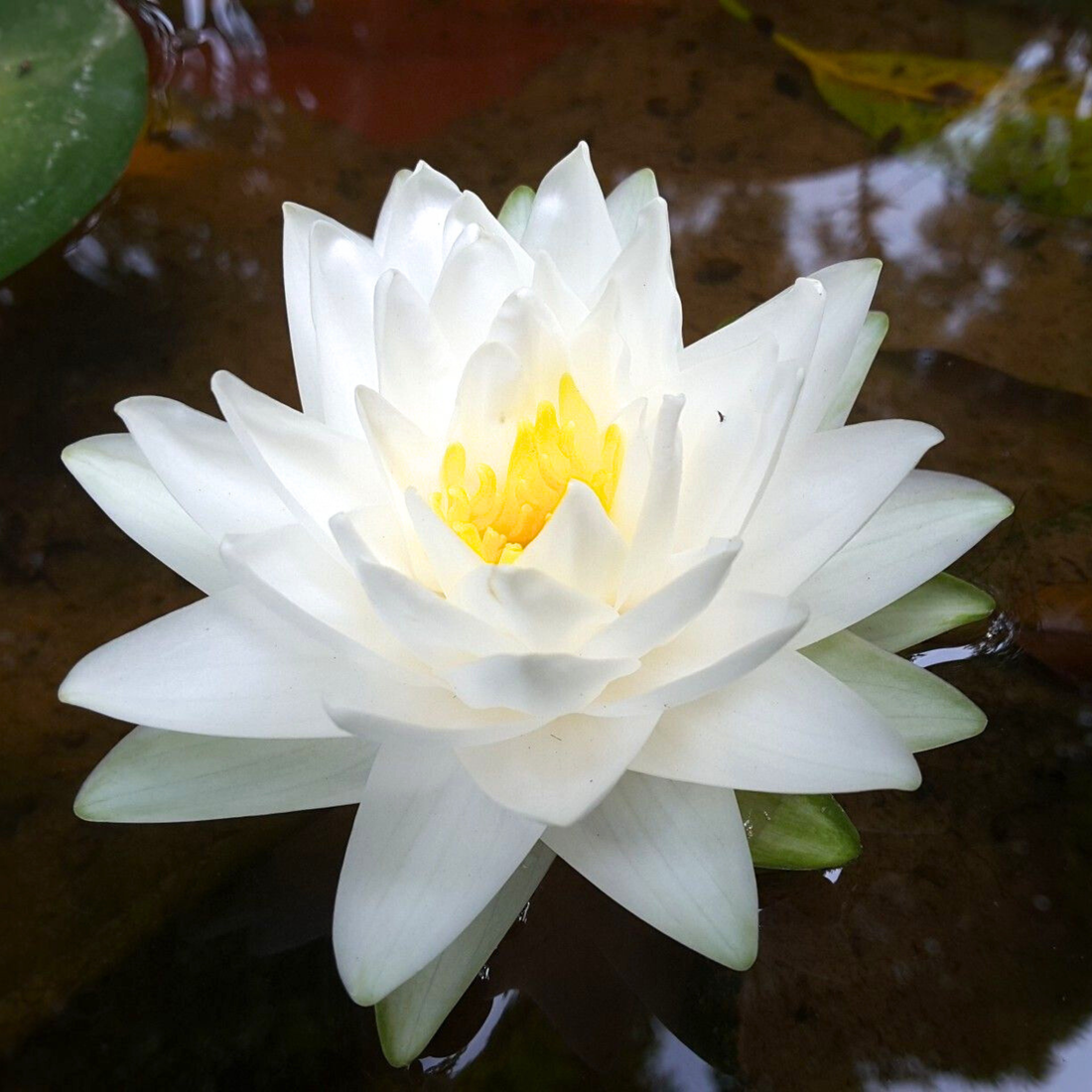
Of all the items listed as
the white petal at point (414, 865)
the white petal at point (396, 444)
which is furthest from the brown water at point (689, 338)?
the white petal at point (396, 444)

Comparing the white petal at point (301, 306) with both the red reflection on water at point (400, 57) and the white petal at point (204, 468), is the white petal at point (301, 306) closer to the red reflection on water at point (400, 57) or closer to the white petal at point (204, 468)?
the white petal at point (204, 468)

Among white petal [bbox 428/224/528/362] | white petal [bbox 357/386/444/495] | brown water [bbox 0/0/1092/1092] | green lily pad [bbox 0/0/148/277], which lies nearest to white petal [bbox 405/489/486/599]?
white petal [bbox 357/386/444/495]

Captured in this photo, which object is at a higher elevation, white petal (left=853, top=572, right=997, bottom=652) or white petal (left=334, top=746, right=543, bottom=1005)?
white petal (left=334, top=746, right=543, bottom=1005)

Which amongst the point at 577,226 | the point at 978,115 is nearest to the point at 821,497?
the point at 577,226

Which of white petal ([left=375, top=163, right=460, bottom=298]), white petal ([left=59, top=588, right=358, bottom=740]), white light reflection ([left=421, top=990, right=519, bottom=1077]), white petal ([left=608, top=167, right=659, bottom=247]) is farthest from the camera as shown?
white petal ([left=608, top=167, right=659, bottom=247])

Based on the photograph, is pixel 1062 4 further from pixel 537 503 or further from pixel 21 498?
pixel 21 498

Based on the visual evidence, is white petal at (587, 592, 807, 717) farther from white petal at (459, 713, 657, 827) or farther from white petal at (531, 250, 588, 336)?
white petal at (531, 250, 588, 336)

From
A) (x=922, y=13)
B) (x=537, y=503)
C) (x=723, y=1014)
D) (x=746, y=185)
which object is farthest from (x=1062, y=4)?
(x=723, y=1014)

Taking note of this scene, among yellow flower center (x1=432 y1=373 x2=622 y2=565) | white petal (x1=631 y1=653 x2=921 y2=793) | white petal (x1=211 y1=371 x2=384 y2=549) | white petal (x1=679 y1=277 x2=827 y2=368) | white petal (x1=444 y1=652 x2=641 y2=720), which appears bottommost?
white petal (x1=631 y1=653 x2=921 y2=793)
